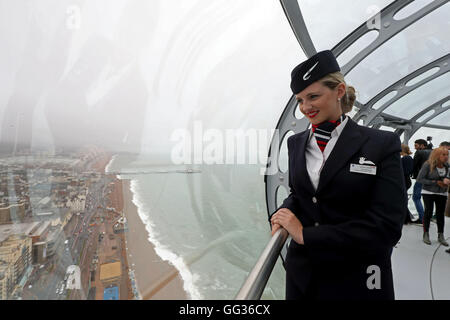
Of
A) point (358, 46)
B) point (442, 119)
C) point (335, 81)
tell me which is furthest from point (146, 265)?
point (442, 119)

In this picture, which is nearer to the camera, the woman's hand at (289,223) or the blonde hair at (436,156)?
the woman's hand at (289,223)

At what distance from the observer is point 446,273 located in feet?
8.18

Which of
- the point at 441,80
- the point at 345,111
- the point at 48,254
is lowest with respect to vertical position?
the point at 48,254

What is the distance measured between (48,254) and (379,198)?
123 inches

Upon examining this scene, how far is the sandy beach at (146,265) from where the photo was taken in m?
2.59

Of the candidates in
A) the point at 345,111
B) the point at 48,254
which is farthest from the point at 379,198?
the point at 48,254

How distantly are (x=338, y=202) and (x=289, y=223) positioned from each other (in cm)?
20

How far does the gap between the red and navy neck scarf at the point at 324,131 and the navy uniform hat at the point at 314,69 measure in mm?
176

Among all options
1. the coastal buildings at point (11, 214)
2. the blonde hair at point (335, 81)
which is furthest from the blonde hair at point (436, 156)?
the coastal buildings at point (11, 214)

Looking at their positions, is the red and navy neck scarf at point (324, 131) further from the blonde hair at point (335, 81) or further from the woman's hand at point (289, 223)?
the woman's hand at point (289, 223)

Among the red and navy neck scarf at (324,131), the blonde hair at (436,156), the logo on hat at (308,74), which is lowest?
the blonde hair at (436,156)

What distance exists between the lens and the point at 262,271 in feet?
2.14

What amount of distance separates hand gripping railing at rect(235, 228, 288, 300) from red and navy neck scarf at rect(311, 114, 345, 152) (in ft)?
1.33
